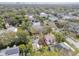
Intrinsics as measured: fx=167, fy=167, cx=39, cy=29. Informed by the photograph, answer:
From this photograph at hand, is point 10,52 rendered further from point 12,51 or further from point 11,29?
point 11,29

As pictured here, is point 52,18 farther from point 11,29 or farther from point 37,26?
point 11,29

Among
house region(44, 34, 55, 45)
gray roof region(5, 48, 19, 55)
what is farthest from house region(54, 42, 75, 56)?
gray roof region(5, 48, 19, 55)

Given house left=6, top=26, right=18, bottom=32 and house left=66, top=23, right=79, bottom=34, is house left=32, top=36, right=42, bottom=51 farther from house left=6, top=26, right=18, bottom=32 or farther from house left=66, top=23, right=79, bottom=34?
house left=66, top=23, right=79, bottom=34

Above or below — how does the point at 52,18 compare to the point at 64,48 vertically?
above

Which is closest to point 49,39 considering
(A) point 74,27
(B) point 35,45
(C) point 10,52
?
(B) point 35,45

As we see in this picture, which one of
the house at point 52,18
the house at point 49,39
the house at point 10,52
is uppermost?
the house at point 52,18

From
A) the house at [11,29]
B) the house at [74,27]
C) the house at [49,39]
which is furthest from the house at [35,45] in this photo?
the house at [74,27]

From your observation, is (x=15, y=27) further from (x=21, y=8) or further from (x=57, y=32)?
(x=57, y=32)

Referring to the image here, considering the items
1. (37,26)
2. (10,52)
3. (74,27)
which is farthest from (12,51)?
(74,27)

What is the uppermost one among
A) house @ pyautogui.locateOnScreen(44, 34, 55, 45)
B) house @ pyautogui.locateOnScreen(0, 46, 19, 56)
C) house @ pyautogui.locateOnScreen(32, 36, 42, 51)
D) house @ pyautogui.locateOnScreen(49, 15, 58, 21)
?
house @ pyautogui.locateOnScreen(49, 15, 58, 21)

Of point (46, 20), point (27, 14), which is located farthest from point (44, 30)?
point (27, 14)

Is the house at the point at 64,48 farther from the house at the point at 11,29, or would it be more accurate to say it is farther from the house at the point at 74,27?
the house at the point at 11,29

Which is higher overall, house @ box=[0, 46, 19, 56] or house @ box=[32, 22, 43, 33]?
house @ box=[32, 22, 43, 33]
